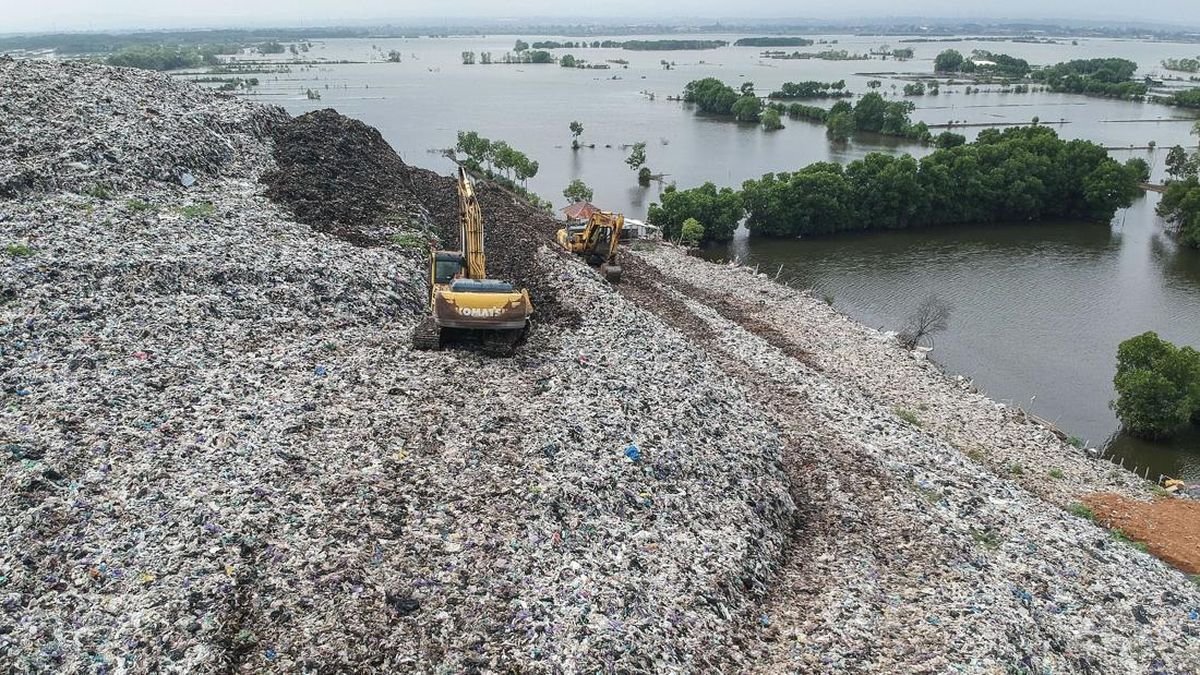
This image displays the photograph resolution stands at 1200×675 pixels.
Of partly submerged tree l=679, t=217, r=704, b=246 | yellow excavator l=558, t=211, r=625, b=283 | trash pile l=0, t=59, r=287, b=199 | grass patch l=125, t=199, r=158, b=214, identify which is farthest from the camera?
partly submerged tree l=679, t=217, r=704, b=246

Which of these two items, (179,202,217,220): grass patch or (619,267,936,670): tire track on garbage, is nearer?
(619,267,936,670): tire track on garbage

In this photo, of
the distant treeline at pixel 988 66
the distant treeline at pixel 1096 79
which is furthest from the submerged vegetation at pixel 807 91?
the distant treeline at pixel 988 66

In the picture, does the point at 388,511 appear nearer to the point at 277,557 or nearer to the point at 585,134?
the point at 277,557

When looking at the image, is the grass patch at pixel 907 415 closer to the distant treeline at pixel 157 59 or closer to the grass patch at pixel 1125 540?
the grass patch at pixel 1125 540

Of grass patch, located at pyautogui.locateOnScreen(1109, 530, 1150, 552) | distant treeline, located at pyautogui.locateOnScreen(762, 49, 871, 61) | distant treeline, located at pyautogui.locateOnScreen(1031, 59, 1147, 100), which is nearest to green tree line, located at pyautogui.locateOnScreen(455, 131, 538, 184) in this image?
grass patch, located at pyautogui.locateOnScreen(1109, 530, 1150, 552)

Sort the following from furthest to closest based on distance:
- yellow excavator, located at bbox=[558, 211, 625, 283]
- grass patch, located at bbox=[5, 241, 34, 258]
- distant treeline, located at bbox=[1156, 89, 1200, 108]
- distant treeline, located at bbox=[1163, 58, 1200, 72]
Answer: distant treeline, located at bbox=[1163, 58, 1200, 72]
distant treeline, located at bbox=[1156, 89, 1200, 108]
yellow excavator, located at bbox=[558, 211, 625, 283]
grass patch, located at bbox=[5, 241, 34, 258]

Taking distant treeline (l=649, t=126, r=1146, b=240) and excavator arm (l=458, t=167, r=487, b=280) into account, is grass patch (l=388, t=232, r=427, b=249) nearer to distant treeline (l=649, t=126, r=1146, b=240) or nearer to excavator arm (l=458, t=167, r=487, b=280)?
excavator arm (l=458, t=167, r=487, b=280)

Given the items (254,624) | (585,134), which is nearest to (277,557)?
(254,624)
